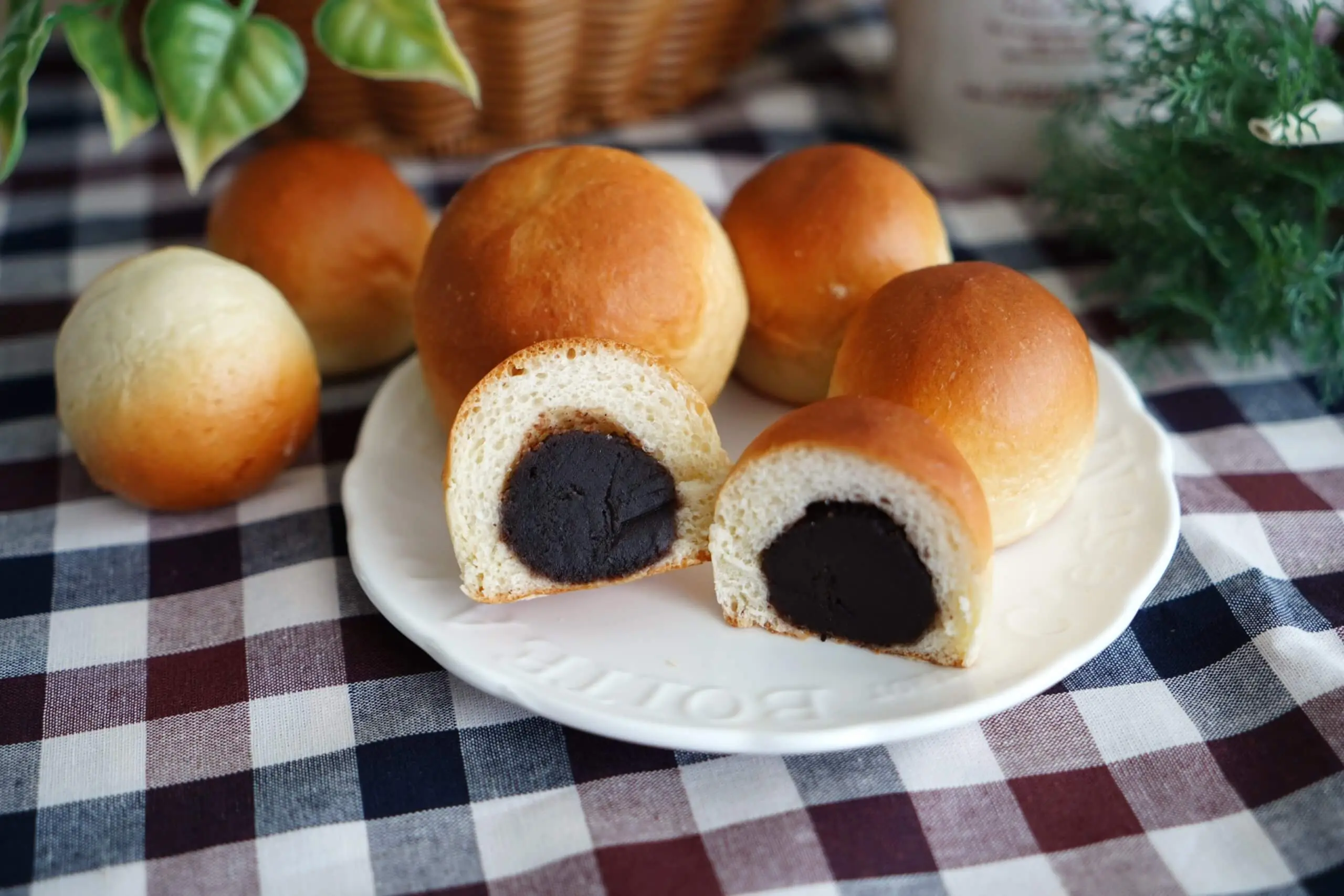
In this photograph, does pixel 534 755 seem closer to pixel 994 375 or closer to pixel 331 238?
pixel 994 375

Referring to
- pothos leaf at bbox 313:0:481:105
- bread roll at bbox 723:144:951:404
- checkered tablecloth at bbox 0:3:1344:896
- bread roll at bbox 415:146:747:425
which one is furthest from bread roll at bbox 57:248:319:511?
bread roll at bbox 723:144:951:404

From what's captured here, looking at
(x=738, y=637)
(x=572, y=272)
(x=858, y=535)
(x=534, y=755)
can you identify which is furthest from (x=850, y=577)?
(x=572, y=272)

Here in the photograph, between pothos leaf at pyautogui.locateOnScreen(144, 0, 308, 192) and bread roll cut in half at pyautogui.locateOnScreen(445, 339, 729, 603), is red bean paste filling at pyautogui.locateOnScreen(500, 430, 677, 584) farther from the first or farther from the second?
pothos leaf at pyautogui.locateOnScreen(144, 0, 308, 192)

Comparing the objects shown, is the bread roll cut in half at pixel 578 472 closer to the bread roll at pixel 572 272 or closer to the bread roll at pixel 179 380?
the bread roll at pixel 572 272

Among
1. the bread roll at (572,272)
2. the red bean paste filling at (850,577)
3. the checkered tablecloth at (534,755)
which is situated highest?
the bread roll at (572,272)

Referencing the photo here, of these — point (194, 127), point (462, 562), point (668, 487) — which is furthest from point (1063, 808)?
point (194, 127)

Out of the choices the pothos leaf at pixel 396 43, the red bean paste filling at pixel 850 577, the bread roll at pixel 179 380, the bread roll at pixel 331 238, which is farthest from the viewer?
the bread roll at pixel 331 238

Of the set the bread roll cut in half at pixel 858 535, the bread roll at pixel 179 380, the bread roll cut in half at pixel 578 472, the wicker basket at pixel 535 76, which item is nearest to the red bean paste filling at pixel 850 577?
the bread roll cut in half at pixel 858 535

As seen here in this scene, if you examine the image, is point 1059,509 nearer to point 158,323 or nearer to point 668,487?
point 668,487
